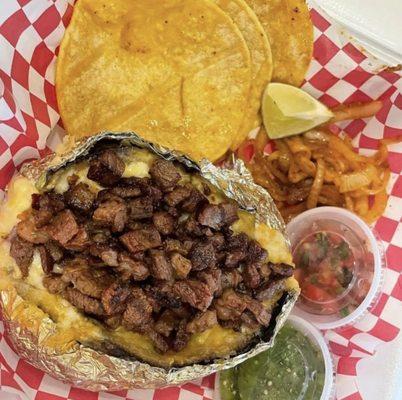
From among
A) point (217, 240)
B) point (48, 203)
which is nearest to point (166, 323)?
point (217, 240)

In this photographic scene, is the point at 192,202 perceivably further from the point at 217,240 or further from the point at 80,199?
the point at 80,199

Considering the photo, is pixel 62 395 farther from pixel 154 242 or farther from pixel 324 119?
pixel 324 119

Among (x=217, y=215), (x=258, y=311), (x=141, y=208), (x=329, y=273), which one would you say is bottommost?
(x=329, y=273)

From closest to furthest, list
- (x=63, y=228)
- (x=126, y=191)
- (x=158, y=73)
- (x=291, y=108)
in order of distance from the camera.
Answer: (x=63, y=228)
(x=126, y=191)
(x=158, y=73)
(x=291, y=108)

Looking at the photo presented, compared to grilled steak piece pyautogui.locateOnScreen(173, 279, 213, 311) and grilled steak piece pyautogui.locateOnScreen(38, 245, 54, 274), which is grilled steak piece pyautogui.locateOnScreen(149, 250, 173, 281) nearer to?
grilled steak piece pyautogui.locateOnScreen(173, 279, 213, 311)

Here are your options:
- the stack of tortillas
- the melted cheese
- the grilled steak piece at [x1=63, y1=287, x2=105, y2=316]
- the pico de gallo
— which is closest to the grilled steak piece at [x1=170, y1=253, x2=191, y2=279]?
the grilled steak piece at [x1=63, y1=287, x2=105, y2=316]

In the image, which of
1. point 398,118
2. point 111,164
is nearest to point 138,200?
point 111,164

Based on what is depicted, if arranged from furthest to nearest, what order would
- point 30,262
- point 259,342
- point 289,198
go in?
point 289,198 → point 259,342 → point 30,262
